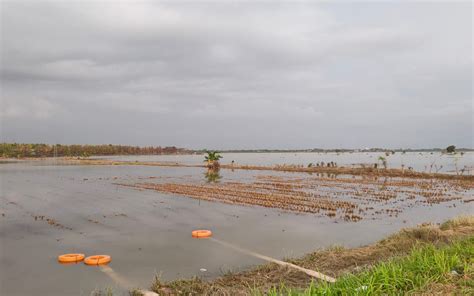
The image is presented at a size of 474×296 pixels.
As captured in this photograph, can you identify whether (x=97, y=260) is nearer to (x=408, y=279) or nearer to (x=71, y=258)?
(x=71, y=258)

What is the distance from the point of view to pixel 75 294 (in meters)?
5.69

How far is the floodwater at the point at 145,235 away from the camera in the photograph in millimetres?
6648

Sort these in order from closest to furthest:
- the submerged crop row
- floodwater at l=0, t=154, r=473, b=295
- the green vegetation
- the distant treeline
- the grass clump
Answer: the green vegetation, floodwater at l=0, t=154, r=473, b=295, the grass clump, the submerged crop row, the distant treeline

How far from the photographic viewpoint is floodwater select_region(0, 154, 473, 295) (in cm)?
665

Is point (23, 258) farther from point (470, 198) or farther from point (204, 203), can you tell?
point (470, 198)

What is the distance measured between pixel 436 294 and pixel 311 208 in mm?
10954

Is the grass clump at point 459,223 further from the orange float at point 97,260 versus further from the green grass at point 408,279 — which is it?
the orange float at point 97,260

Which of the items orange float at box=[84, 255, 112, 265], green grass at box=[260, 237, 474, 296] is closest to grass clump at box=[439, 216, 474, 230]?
green grass at box=[260, 237, 474, 296]

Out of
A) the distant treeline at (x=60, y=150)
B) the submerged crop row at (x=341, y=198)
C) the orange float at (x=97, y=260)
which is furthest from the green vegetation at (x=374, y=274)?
the distant treeline at (x=60, y=150)

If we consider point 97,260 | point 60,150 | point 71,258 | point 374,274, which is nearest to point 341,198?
point 97,260

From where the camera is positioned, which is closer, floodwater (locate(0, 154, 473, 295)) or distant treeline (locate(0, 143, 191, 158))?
floodwater (locate(0, 154, 473, 295))

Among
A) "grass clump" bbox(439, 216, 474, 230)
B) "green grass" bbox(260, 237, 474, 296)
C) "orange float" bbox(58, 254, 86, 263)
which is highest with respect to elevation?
"green grass" bbox(260, 237, 474, 296)

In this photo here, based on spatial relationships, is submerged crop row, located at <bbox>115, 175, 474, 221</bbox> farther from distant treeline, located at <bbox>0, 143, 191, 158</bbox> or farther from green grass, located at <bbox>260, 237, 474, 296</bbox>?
distant treeline, located at <bbox>0, 143, 191, 158</bbox>

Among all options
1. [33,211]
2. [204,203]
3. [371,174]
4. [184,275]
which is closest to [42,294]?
[184,275]
